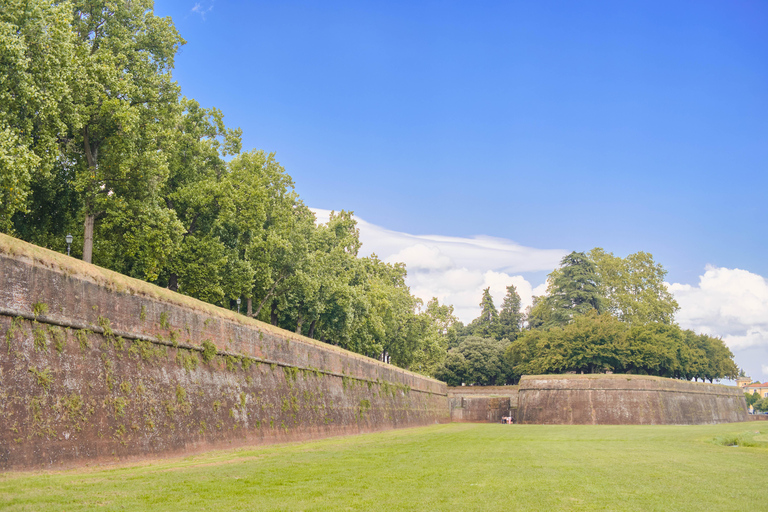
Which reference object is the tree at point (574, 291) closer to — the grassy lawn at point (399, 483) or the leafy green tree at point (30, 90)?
the grassy lawn at point (399, 483)

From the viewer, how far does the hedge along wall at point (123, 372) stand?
1340 centimetres

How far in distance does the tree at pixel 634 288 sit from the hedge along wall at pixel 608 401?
65.1 ft

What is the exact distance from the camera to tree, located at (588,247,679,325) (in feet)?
263

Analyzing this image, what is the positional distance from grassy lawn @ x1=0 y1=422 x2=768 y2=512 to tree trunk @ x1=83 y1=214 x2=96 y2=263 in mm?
9258

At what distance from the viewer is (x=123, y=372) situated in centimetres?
1662

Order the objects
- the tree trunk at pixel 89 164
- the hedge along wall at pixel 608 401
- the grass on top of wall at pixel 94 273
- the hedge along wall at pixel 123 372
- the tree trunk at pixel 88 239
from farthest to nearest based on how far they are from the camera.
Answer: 1. the hedge along wall at pixel 608 401
2. the tree trunk at pixel 89 164
3. the tree trunk at pixel 88 239
4. the grass on top of wall at pixel 94 273
5. the hedge along wall at pixel 123 372

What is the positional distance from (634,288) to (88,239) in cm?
7571

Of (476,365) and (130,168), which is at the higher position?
(130,168)

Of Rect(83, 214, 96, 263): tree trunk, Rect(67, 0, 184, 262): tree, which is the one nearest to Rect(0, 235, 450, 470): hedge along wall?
Rect(83, 214, 96, 263): tree trunk

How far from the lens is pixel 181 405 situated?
18797 mm

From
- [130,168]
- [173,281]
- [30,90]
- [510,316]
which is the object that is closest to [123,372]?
[30,90]

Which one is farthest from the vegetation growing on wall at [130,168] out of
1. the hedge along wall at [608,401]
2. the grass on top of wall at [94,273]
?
the hedge along wall at [608,401]

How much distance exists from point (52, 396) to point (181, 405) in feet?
17.3

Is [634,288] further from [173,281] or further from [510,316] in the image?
Answer: [173,281]
